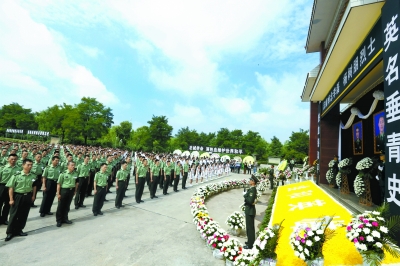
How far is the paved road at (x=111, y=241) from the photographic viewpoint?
4.16 metres

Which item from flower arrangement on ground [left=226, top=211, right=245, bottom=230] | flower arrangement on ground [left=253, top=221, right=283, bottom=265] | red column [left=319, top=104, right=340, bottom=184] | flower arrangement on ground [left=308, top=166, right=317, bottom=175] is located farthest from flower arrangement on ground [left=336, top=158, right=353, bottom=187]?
flower arrangement on ground [left=253, top=221, right=283, bottom=265]

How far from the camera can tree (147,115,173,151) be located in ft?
143

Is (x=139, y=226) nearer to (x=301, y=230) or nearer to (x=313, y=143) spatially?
(x=301, y=230)

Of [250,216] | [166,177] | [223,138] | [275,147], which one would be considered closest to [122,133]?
[223,138]

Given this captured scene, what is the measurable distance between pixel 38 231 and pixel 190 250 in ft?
12.5

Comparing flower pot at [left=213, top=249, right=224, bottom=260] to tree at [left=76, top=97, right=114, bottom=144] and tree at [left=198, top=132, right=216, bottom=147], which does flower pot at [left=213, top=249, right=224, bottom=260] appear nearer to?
tree at [left=76, top=97, right=114, bottom=144]

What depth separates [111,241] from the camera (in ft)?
16.4

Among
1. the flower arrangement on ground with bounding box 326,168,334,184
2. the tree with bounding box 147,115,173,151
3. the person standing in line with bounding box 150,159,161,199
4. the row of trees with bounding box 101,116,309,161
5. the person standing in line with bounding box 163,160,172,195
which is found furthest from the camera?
the tree with bounding box 147,115,173,151

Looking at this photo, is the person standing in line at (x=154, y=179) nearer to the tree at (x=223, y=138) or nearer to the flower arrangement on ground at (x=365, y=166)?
the flower arrangement on ground at (x=365, y=166)

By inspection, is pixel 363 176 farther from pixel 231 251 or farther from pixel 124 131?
pixel 124 131

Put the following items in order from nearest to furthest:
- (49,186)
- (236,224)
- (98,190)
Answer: (236,224) → (49,186) → (98,190)

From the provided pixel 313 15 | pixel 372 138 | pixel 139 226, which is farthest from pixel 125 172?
pixel 313 15

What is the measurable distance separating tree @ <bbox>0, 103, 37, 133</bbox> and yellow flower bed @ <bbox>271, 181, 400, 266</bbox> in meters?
70.1

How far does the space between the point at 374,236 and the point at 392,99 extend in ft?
7.39
